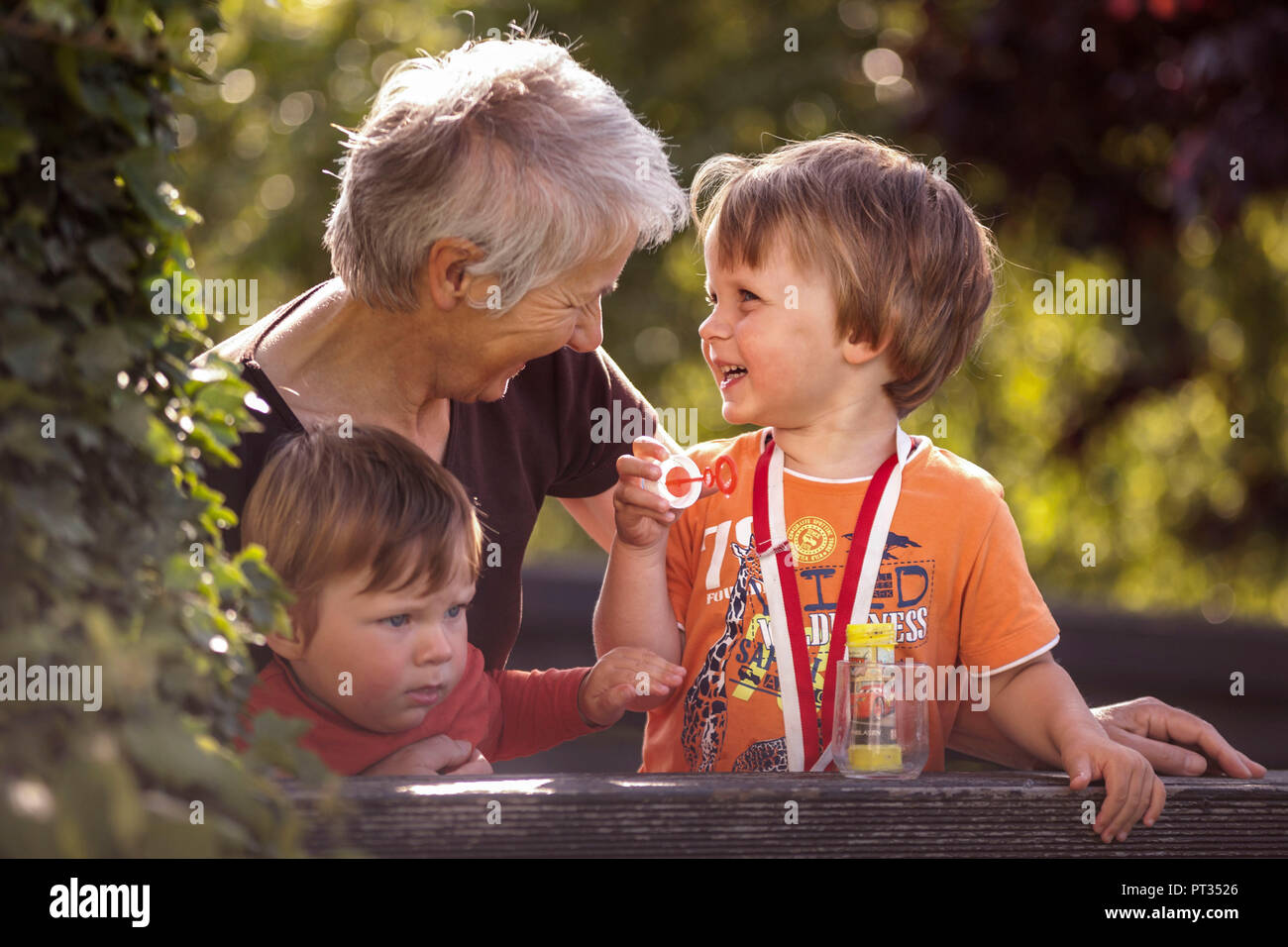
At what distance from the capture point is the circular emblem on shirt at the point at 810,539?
235 centimetres

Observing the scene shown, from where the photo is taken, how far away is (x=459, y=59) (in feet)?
8.32

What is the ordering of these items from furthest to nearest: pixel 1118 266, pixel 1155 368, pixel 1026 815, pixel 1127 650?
pixel 1155 368, pixel 1118 266, pixel 1127 650, pixel 1026 815

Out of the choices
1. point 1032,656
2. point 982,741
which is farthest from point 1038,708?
point 982,741

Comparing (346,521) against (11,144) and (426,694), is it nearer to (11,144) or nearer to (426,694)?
(426,694)

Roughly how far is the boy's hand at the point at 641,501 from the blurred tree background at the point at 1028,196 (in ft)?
14.6

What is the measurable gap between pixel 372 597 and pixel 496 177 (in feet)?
2.59

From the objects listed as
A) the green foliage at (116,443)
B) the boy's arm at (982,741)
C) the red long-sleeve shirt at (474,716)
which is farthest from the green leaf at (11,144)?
the boy's arm at (982,741)

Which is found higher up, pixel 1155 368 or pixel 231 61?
pixel 231 61

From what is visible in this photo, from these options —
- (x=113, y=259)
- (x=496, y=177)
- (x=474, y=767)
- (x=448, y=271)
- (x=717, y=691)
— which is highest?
(x=496, y=177)

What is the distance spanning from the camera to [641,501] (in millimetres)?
2305
